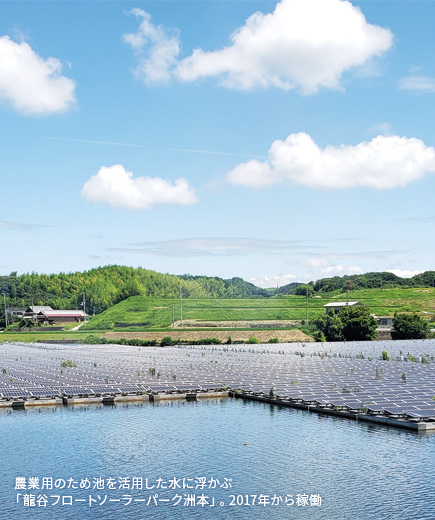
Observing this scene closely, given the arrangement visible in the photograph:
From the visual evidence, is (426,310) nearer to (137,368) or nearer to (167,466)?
(137,368)

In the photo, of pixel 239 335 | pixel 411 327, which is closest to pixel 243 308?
pixel 239 335

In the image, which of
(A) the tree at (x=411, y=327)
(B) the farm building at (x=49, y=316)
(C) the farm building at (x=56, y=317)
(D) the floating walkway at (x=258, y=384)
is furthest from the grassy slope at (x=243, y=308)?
(D) the floating walkway at (x=258, y=384)

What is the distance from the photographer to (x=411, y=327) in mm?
130500

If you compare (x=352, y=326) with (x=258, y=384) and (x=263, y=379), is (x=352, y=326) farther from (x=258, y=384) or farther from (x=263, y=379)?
(x=258, y=384)

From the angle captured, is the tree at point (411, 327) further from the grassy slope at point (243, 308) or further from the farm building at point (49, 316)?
the farm building at point (49, 316)

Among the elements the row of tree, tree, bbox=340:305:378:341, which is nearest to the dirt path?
the row of tree

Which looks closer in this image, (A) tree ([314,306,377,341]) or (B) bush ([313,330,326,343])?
(A) tree ([314,306,377,341])

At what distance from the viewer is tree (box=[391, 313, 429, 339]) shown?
130 metres

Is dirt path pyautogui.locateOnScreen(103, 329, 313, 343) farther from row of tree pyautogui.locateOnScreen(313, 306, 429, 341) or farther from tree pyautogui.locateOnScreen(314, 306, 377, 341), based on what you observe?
tree pyautogui.locateOnScreen(314, 306, 377, 341)

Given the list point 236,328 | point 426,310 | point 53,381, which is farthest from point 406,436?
point 426,310

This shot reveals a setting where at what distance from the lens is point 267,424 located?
4028cm

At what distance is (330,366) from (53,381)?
32515 millimetres

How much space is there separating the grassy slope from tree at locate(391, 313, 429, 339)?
23057mm

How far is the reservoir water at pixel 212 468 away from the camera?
24406mm
